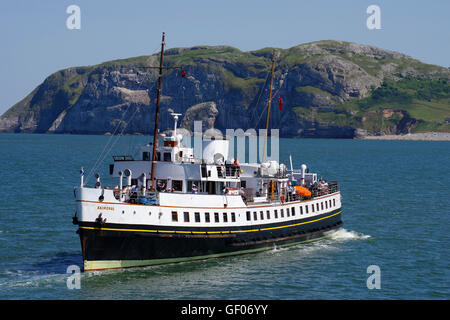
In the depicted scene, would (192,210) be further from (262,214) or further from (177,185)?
(262,214)

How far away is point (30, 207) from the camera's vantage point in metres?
67.8

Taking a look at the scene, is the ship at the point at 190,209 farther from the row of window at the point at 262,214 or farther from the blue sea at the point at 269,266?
the blue sea at the point at 269,266

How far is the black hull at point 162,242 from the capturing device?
39.6m

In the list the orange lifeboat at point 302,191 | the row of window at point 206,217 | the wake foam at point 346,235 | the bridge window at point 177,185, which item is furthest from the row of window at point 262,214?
the bridge window at point 177,185

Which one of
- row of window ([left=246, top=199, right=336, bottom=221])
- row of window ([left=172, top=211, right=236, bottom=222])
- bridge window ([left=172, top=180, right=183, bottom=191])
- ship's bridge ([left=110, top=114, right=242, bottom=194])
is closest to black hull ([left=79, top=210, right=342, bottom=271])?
row of window ([left=172, top=211, right=236, bottom=222])

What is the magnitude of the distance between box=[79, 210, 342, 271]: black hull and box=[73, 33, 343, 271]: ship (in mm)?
65

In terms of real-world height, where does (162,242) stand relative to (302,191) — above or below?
below

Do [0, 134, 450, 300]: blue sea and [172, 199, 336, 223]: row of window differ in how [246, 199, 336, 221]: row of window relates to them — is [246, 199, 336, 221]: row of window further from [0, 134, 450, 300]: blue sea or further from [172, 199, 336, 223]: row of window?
[0, 134, 450, 300]: blue sea

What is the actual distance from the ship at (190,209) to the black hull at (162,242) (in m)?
0.06

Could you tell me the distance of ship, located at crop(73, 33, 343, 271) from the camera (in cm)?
3975

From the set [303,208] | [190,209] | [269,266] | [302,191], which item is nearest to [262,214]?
[269,266]

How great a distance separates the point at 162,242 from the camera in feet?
136

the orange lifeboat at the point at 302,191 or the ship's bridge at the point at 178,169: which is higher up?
the ship's bridge at the point at 178,169

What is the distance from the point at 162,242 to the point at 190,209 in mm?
3056
